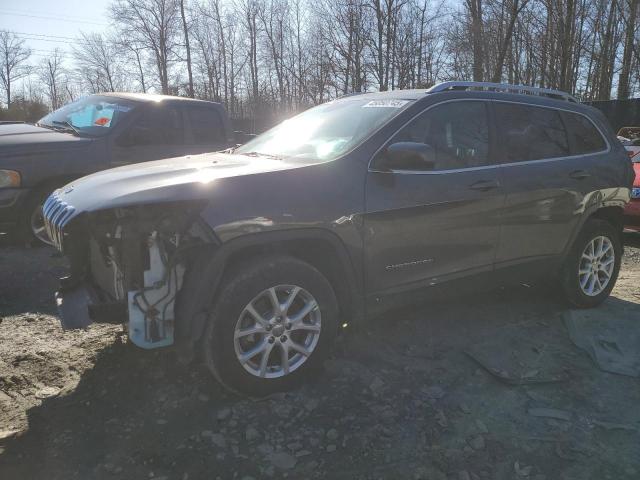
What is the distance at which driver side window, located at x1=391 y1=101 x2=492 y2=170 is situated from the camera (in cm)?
344

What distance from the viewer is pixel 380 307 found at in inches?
130

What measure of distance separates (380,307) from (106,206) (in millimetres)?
1745

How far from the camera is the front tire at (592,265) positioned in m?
4.44

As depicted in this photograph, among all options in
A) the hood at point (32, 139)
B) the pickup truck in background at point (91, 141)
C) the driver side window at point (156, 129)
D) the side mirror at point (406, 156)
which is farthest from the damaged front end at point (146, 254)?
the driver side window at point (156, 129)

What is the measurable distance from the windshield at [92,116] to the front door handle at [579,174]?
5.46 meters

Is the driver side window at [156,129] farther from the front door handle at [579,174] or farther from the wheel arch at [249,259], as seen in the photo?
the front door handle at [579,174]

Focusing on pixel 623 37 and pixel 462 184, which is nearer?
pixel 462 184

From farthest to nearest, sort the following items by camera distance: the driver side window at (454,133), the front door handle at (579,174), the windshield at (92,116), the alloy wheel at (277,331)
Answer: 1. the windshield at (92,116)
2. the front door handle at (579,174)
3. the driver side window at (454,133)
4. the alloy wheel at (277,331)

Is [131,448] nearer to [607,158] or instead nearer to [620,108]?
[607,158]

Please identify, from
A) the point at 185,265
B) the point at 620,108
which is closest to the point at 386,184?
the point at 185,265

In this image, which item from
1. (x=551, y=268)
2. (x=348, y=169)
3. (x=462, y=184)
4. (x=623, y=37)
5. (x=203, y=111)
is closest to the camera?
(x=348, y=169)

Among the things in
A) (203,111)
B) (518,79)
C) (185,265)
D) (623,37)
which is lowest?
(185,265)

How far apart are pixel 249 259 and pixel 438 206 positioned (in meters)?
1.35

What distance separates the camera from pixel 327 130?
3637 mm
